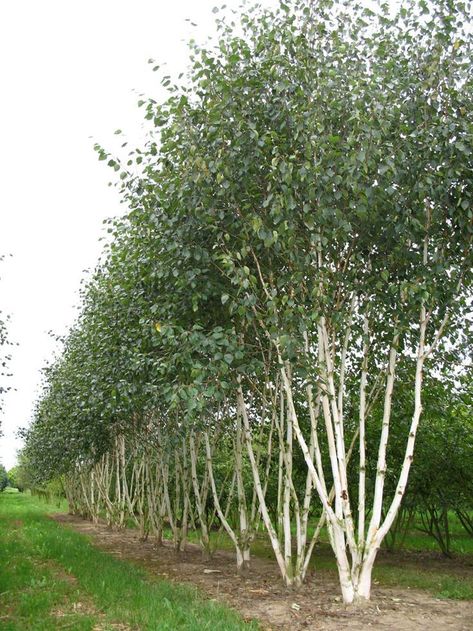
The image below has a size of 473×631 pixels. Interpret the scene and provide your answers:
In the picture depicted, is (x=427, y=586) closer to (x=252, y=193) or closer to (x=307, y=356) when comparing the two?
(x=307, y=356)

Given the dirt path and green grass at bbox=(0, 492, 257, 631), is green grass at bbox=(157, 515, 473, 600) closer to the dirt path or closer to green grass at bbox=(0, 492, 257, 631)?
the dirt path

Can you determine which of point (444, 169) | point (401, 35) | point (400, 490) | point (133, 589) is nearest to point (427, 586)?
point (400, 490)

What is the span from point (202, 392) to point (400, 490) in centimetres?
300

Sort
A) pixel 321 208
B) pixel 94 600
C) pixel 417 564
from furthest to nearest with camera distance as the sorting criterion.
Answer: pixel 417 564 → pixel 94 600 → pixel 321 208

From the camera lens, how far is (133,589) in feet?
31.7

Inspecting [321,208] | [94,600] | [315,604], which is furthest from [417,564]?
[321,208]

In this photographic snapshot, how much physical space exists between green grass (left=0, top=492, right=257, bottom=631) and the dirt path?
576 mm

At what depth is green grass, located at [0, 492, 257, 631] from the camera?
7.47 m

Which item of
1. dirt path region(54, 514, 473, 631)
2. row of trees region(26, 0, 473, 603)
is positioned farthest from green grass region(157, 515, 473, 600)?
row of trees region(26, 0, 473, 603)

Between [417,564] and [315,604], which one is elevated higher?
[417,564]

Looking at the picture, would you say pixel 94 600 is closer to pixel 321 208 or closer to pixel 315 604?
pixel 315 604

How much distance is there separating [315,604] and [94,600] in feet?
10.6

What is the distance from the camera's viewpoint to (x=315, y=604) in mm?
8594

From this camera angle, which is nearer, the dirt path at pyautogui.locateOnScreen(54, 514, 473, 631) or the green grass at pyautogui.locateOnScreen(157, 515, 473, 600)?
the dirt path at pyautogui.locateOnScreen(54, 514, 473, 631)
